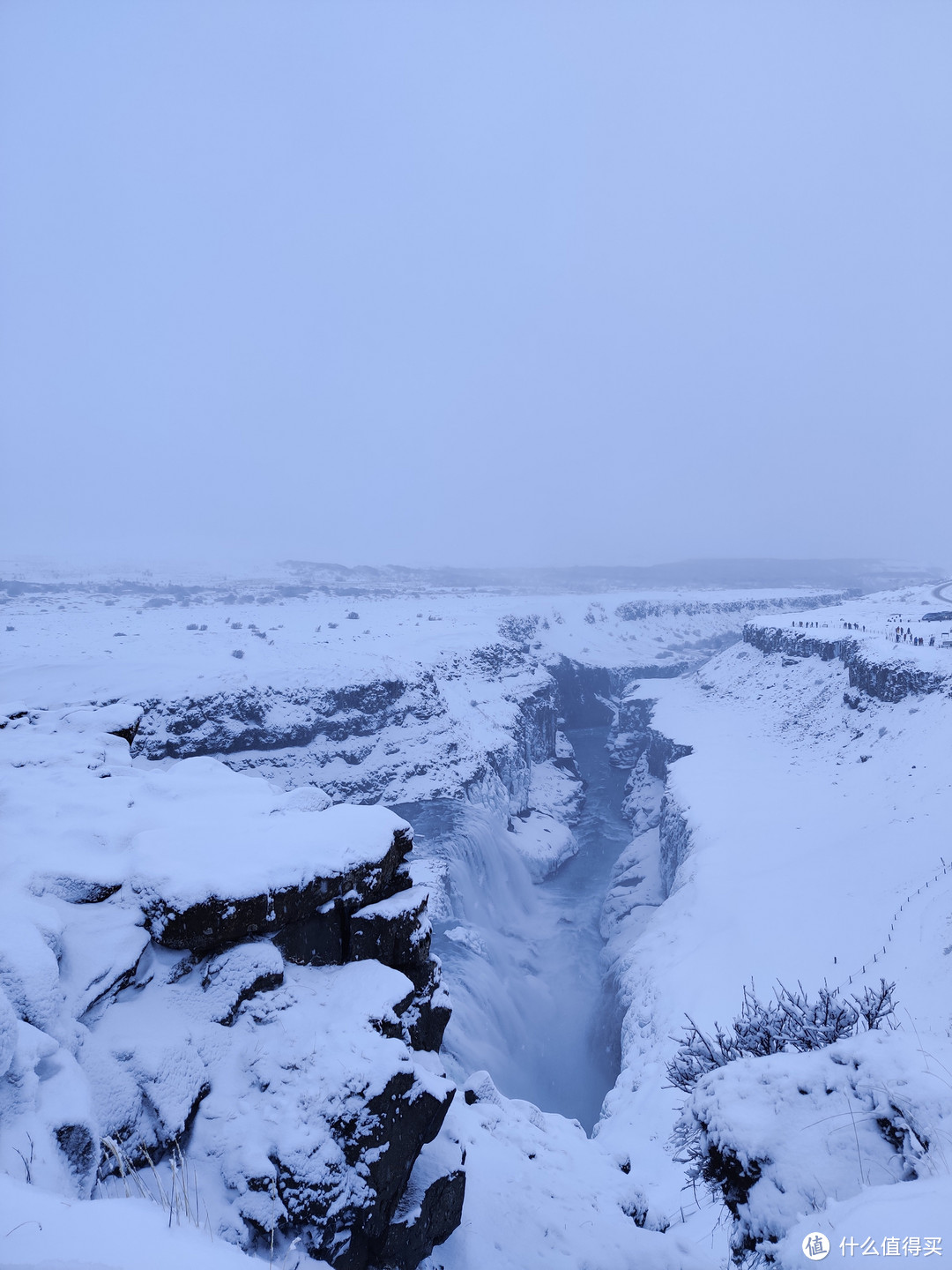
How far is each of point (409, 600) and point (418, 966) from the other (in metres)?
70.8

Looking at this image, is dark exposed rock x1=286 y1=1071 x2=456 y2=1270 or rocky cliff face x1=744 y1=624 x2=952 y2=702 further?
rocky cliff face x1=744 y1=624 x2=952 y2=702

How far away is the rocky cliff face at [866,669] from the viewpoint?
26.8 m

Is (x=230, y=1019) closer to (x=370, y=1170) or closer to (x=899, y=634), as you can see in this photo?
(x=370, y=1170)

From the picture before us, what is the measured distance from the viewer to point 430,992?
8438 mm

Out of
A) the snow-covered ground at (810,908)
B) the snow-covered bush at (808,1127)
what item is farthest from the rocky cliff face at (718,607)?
the snow-covered bush at (808,1127)

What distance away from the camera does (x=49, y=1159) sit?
425cm

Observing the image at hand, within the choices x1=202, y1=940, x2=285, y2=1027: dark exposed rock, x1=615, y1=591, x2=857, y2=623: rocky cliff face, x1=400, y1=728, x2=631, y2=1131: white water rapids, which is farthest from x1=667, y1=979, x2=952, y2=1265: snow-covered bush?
x1=615, y1=591, x2=857, y2=623: rocky cliff face

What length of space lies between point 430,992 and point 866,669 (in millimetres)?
31355

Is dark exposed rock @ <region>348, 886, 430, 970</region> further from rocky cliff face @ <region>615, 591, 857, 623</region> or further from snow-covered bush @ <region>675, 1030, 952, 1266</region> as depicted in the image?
rocky cliff face @ <region>615, 591, 857, 623</region>

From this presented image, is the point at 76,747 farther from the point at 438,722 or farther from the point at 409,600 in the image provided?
the point at 409,600

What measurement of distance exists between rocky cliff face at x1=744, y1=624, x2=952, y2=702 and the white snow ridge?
0.81ft

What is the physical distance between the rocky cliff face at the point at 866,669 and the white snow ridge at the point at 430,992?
25cm

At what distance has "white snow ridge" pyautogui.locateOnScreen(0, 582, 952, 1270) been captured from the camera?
15.7 feet

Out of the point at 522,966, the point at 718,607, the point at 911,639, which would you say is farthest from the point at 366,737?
the point at 718,607
